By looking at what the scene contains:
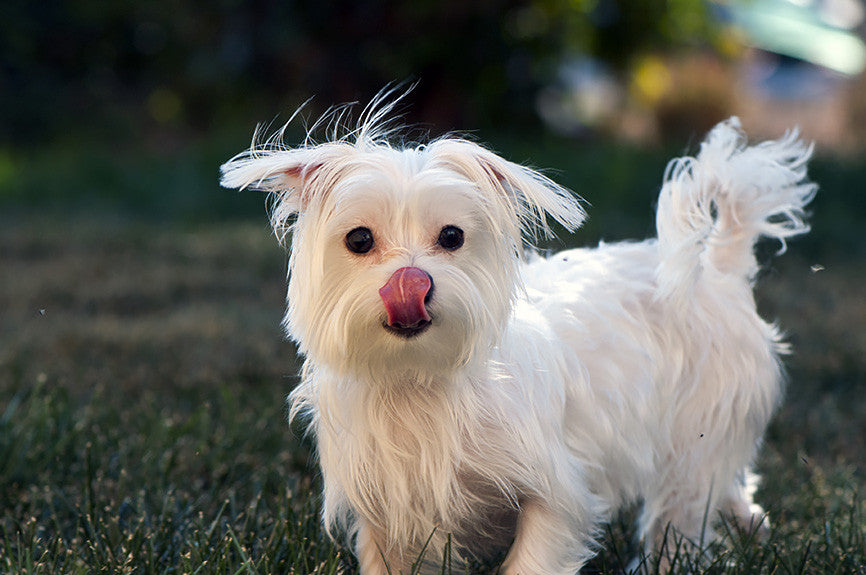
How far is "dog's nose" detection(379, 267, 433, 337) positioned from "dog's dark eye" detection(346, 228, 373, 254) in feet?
0.53

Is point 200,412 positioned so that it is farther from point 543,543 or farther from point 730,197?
point 730,197

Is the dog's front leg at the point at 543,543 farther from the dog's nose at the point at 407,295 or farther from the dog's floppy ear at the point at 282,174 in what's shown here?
the dog's floppy ear at the point at 282,174

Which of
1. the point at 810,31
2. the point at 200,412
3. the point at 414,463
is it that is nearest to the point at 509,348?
the point at 414,463

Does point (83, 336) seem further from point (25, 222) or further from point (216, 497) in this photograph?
point (25, 222)

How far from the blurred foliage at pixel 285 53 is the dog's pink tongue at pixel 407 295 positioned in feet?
34.2

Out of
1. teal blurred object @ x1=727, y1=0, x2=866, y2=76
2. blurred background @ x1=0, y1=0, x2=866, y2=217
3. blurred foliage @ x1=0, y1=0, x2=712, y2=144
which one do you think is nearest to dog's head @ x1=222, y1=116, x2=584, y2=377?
blurred background @ x1=0, y1=0, x2=866, y2=217

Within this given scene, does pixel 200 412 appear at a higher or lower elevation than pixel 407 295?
higher

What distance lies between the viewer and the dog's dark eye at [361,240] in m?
2.14

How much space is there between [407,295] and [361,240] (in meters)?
0.23

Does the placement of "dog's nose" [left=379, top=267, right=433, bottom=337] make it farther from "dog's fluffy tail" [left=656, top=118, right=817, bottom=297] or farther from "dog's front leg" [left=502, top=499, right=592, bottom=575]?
"dog's fluffy tail" [left=656, top=118, right=817, bottom=297]

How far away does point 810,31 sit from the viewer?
2361cm

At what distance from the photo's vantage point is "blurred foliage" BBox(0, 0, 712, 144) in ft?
40.4

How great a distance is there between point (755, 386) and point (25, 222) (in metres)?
7.21

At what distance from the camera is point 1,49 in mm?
14812
